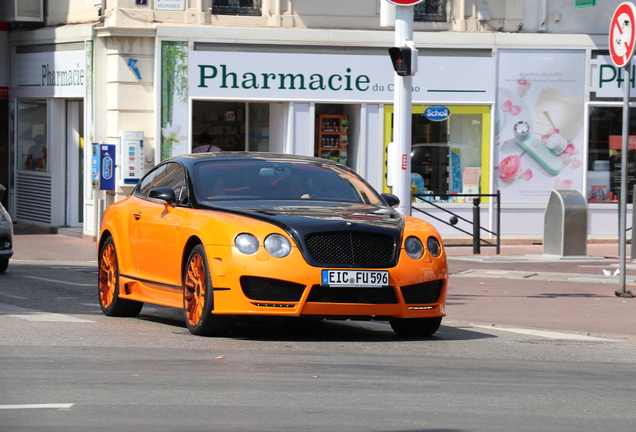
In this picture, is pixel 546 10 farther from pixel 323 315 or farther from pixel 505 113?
pixel 323 315

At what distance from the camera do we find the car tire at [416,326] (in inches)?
363

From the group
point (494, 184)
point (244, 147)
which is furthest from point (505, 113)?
point (244, 147)

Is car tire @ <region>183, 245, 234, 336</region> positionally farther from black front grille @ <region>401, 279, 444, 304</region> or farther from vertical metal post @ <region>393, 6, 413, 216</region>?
vertical metal post @ <region>393, 6, 413, 216</region>

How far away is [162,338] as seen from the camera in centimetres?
881

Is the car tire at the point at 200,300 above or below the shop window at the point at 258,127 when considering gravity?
below

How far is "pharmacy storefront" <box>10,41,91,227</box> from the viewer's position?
22328 mm

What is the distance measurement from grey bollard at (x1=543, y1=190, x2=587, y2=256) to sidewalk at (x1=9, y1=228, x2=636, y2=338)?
0.20m

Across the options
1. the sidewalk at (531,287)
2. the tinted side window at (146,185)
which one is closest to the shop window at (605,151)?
the sidewalk at (531,287)

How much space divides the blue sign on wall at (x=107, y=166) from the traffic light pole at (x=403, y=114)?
8.74 m

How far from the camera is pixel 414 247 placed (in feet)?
29.0

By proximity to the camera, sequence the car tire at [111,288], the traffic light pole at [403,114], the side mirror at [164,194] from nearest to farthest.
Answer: the side mirror at [164,194] → the car tire at [111,288] → the traffic light pole at [403,114]

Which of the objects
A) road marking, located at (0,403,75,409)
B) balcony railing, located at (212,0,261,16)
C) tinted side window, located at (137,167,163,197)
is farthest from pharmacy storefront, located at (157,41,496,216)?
road marking, located at (0,403,75,409)

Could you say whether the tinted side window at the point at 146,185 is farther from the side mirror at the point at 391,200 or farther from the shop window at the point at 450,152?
the shop window at the point at 450,152

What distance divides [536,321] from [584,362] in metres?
2.57
